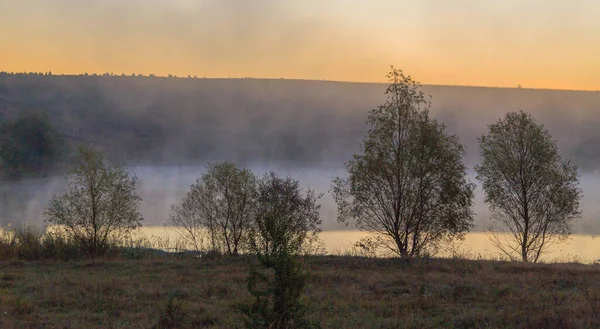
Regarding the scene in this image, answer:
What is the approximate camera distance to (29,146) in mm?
82812

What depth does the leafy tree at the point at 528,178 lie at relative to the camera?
32.8m

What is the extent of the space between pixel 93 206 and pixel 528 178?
24772 mm

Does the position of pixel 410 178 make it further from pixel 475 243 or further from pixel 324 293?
pixel 475 243

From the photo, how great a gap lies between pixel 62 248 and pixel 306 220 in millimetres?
11880

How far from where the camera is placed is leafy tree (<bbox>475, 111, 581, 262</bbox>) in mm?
32750

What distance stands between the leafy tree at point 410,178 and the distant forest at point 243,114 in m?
79.3

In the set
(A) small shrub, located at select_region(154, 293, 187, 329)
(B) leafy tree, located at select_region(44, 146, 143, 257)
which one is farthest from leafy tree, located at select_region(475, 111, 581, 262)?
(A) small shrub, located at select_region(154, 293, 187, 329)

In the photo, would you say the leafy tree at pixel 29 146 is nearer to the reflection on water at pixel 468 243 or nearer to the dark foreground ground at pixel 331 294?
the reflection on water at pixel 468 243

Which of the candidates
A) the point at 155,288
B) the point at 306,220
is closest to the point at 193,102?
the point at 306,220

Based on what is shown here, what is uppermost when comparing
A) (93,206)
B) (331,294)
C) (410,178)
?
(410,178)

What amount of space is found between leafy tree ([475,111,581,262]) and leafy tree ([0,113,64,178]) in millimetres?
68400

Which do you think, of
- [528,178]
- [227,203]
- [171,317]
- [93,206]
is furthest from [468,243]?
[171,317]

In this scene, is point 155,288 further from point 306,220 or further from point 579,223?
point 579,223

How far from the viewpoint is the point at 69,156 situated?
85062mm
